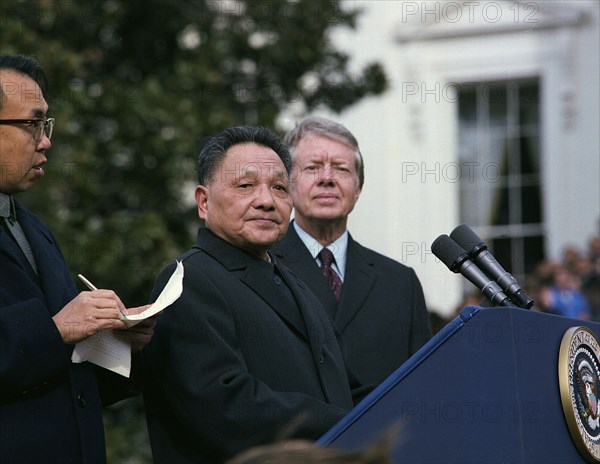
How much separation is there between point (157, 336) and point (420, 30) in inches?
427

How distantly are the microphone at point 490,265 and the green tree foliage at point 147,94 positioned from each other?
A: 5.52m

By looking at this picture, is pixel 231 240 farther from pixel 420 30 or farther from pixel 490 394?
pixel 420 30

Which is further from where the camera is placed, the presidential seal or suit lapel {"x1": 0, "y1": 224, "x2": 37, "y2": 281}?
suit lapel {"x1": 0, "y1": 224, "x2": 37, "y2": 281}

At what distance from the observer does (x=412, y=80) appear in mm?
13773

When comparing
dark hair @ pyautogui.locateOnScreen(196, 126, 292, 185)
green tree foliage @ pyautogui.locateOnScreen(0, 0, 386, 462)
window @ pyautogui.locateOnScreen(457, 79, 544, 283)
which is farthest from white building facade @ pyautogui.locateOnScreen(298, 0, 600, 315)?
dark hair @ pyautogui.locateOnScreen(196, 126, 292, 185)

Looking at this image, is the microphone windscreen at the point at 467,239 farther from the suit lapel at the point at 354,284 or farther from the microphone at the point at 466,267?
the suit lapel at the point at 354,284

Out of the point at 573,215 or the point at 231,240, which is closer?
the point at 231,240

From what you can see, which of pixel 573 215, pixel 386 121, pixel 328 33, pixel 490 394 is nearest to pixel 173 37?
pixel 328 33

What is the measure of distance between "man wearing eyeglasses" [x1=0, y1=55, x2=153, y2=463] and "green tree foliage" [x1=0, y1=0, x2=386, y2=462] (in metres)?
5.29

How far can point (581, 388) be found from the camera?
326cm

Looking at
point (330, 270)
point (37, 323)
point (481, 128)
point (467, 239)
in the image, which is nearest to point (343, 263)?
point (330, 270)

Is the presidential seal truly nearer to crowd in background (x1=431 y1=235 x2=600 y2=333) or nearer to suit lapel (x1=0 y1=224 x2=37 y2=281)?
suit lapel (x1=0 y1=224 x2=37 y2=281)

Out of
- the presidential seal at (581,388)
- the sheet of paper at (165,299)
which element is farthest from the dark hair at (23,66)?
the presidential seal at (581,388)

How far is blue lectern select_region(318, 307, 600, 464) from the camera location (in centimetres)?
300
